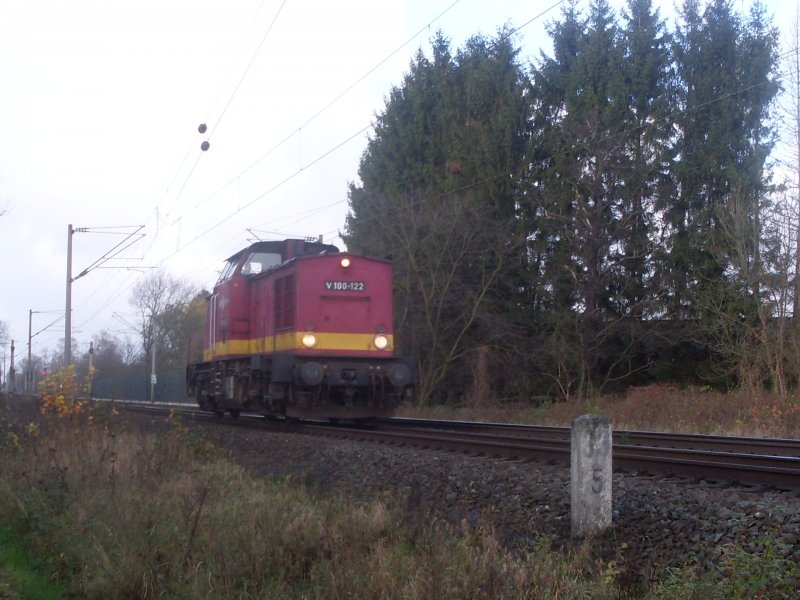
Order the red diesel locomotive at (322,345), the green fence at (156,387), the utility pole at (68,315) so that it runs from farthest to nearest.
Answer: the green fence at (156,387) → the utility pole at (68,315) → the red diesel locomotive at (322,345)

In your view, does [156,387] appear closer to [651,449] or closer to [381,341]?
[381,341]

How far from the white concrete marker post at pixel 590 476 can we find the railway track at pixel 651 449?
1380 millimetres

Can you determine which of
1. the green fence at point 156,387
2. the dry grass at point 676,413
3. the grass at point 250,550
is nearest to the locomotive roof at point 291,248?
the dry grass at point 676,413

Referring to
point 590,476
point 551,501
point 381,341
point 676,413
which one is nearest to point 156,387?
point 381,341

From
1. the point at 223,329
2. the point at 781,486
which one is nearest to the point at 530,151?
the point at 223,329

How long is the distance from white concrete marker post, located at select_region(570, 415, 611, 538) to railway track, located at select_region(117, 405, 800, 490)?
1.38 m

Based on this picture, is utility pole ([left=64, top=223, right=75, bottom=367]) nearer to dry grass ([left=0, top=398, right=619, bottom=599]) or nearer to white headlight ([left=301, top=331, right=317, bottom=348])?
white headlight ([left=301, top=331, right=317, bottom=348])

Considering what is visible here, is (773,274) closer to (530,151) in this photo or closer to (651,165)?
(651,165)

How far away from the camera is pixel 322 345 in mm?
16969

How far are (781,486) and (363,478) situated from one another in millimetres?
4793

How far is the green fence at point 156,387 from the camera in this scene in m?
47.1

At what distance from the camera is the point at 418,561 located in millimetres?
6488

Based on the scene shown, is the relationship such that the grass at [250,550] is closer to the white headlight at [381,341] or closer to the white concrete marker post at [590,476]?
the white concrete marker post at [590,476]

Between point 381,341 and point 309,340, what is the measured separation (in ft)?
5.07
